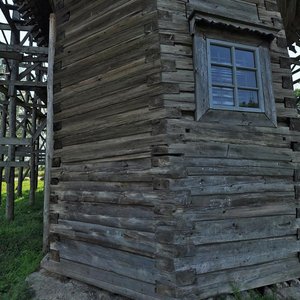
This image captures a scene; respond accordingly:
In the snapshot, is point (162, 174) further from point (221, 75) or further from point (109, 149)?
point (221, 75)

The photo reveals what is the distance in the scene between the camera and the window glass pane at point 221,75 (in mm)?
4633

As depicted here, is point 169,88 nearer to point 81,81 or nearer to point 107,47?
point 107,47

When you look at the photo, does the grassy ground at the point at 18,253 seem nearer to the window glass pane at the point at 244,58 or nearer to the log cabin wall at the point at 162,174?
the log cabin wall at the point at 162,174

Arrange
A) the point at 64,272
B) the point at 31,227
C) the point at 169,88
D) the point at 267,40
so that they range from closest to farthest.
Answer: the point at 169,88 → the point at 267,40 → the point at 64,272 → the point at 31,227

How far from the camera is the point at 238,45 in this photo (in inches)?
188

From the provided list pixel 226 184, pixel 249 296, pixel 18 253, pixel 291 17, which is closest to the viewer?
pixel 249 296

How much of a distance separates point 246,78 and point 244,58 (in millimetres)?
339

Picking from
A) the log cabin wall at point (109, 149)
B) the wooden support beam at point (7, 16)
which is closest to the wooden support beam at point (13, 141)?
the log cabin wall at point (109, 149)

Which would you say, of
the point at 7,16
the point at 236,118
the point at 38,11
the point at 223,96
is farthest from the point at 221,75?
the point at 7,16

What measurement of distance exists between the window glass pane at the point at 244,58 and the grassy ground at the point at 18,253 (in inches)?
202

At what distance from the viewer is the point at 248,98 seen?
4816mm

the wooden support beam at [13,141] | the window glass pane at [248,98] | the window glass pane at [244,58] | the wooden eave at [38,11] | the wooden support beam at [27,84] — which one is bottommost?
the wooden support beam at [13,141]

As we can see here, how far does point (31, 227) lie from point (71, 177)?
350cm

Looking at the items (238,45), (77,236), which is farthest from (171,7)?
(77,236)
